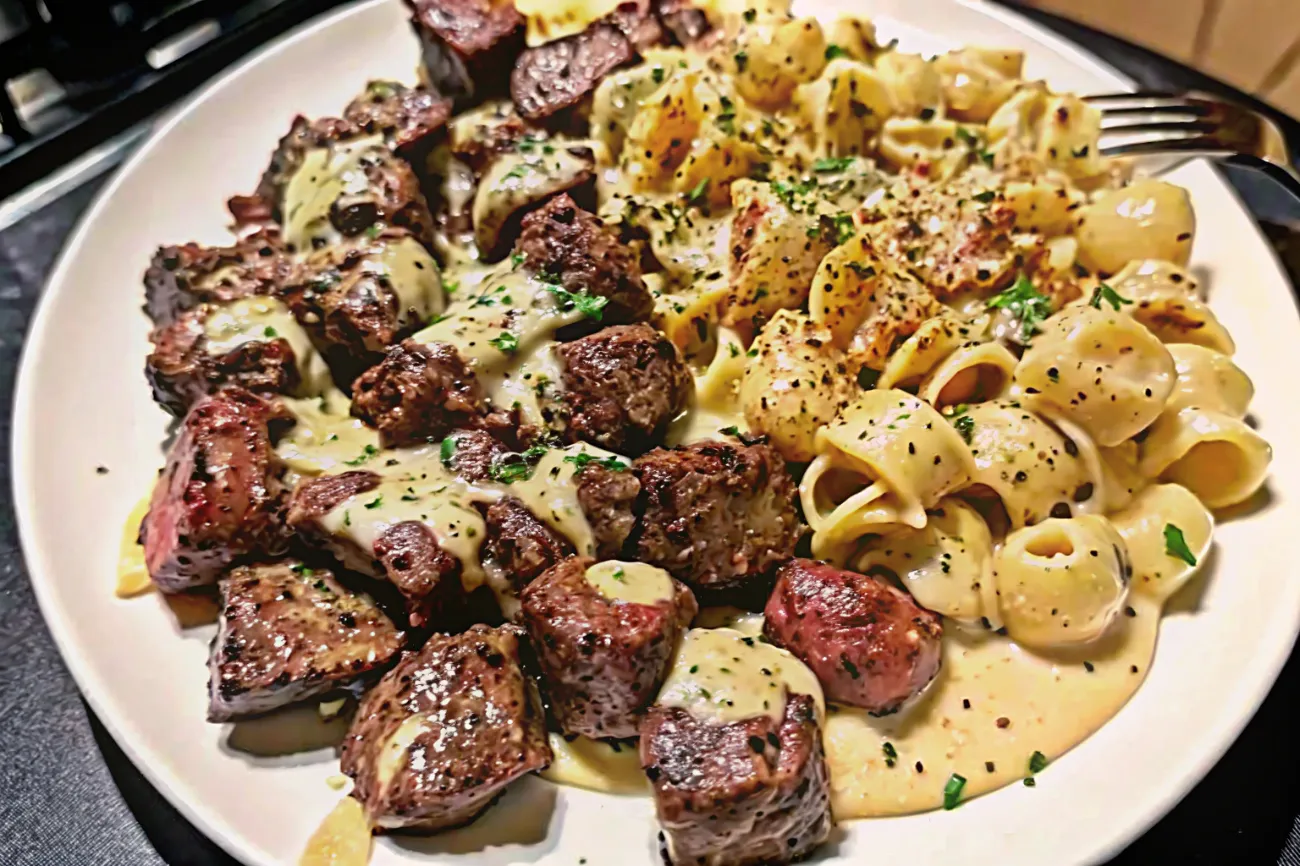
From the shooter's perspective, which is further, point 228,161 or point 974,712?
point 228,161

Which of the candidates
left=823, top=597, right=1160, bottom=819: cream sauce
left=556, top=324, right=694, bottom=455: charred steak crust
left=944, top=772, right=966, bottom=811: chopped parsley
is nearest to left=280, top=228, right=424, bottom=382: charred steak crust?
left=556, top=324, right=694, bottom=455: charred steak crust

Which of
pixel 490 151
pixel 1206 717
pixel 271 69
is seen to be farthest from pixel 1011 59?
pixel 271 69

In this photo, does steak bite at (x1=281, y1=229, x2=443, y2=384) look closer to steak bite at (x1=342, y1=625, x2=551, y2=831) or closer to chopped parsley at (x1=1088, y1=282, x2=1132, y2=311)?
steak bite at (x1=342, y1=625, x2=551, y2=831)

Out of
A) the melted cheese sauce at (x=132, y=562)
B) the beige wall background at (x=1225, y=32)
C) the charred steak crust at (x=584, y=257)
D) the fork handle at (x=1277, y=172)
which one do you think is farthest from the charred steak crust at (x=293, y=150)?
the beige wall background at (x=1225, y=32)

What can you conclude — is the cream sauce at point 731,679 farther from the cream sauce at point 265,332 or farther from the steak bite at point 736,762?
the cream sauce at point 265,332

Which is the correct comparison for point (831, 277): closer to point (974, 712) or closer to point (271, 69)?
point (974, 712)

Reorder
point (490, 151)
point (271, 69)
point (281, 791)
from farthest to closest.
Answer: point (271, 69) < point (490, 151) < point (281, 791)
